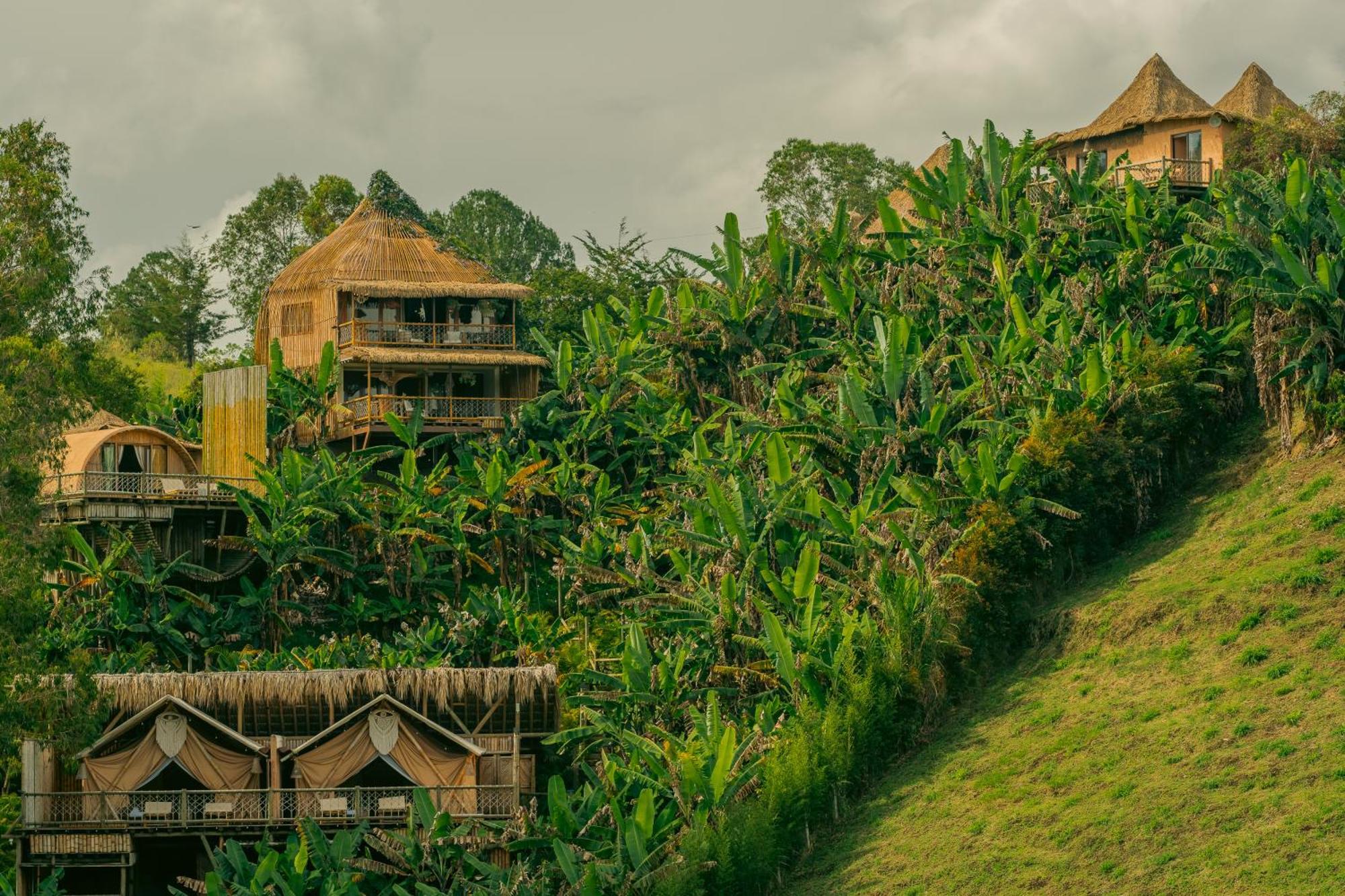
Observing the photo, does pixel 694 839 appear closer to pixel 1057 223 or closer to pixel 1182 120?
pixel 1057 223

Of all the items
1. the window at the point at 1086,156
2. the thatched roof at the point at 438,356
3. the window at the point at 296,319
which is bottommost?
the thatched roof at the point at 438,356

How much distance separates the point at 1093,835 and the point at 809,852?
15.0 feet

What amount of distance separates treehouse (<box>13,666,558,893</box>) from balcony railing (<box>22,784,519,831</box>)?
0.08ft

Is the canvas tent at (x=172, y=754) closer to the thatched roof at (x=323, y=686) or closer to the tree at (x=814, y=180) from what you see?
the thatched roof at (x=323, y=686)

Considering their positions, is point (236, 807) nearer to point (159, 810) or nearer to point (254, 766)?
point (254, 766)

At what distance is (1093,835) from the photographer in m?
28.9

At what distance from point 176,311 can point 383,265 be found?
89.8 ft

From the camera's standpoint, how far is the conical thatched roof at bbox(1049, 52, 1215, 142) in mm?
52031

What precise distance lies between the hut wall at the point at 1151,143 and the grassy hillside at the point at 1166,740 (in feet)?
50.9

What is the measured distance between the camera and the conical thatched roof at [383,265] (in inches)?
2002

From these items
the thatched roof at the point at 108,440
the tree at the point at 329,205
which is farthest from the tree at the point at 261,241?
the thatched roof at the point at 108,440

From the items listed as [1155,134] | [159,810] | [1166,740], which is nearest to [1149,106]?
[1155,134]

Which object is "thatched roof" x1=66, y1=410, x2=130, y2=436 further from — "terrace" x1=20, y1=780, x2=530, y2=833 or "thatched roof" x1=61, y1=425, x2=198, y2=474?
"terrace" x1=20, y1=780, x2=530, y2=833

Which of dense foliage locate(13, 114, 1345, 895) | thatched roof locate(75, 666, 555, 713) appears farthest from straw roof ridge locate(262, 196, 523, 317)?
thatched roof locate(75, 666, 555, 713)
